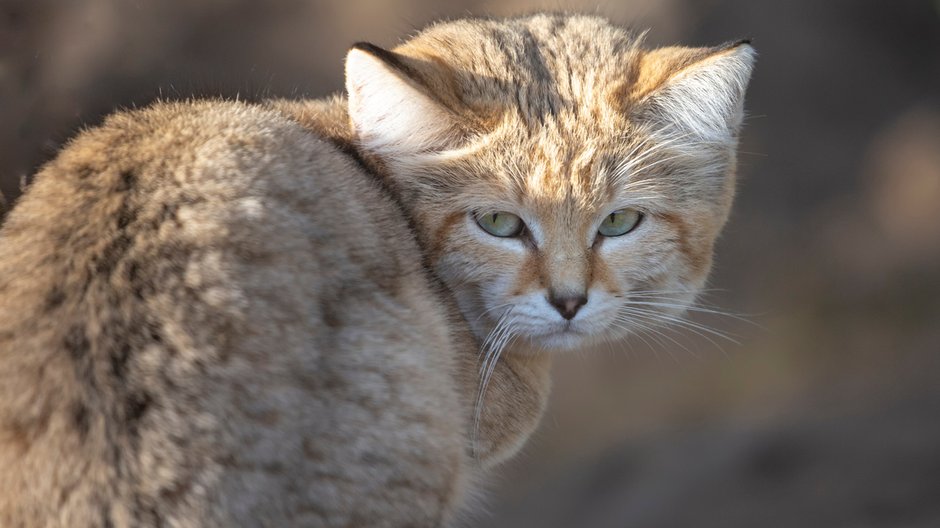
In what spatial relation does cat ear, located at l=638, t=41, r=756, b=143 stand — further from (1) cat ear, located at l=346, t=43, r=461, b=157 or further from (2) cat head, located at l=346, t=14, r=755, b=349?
(1) cat ear, located at l=346, t=43, r=461, b=157

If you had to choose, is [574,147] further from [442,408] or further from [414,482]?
[414,482]

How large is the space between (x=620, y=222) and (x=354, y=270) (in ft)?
3.42

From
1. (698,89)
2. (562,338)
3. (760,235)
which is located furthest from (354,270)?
(760,235)

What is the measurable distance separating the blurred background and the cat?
362 centimetres

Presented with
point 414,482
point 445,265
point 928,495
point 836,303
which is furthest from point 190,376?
point 836,303

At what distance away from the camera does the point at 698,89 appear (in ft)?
10.7

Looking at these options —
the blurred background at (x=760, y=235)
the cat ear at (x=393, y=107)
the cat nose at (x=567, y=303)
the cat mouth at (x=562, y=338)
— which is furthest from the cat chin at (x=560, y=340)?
the blurred background at (x=760, y=235)

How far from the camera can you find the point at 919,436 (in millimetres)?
6148

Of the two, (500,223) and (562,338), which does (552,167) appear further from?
(562,338)

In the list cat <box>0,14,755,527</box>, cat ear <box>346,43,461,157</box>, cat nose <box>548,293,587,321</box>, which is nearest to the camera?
cat <box>0,14,755,527</box>

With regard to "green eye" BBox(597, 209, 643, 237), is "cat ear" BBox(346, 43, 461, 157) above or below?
above

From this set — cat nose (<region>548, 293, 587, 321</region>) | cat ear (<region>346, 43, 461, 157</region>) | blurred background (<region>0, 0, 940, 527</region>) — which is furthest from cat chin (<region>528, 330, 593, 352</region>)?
blurred background (<region>0, 0, 940, 527</region>)

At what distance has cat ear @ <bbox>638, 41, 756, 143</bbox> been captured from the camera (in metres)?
3.20

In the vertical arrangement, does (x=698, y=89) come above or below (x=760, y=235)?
above
